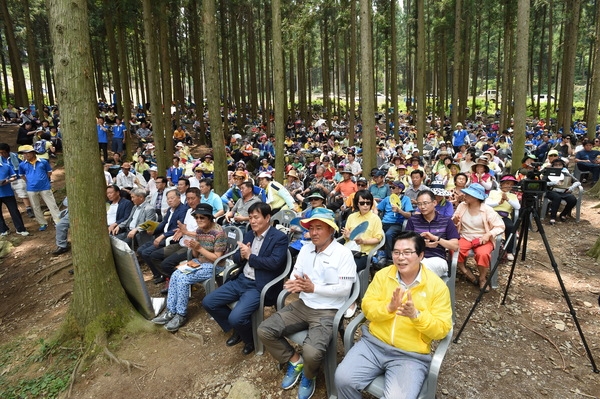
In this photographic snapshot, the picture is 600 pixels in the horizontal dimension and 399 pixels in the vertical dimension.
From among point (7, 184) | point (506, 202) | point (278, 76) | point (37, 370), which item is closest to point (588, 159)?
point (506, 202)

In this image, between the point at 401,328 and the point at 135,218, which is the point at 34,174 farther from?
the point at 401,328

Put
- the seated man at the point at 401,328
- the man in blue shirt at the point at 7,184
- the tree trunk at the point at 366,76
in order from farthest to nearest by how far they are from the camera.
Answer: the tree trunk at the point at 366,76
the man in blue shirt at the point at 7,184
the seated man at the point at 401,328

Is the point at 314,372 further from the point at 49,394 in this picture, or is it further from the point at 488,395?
the point at 49,394

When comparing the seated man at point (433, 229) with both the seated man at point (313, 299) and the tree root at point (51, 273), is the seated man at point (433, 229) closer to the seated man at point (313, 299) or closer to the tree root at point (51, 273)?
the seated man at point (313, 299)

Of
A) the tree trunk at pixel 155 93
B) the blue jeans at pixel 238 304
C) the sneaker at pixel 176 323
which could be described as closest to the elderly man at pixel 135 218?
the sneaker at pixel 176 323

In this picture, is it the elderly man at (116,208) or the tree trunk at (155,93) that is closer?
the elderly man at (116,208)

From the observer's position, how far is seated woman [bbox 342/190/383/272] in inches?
187

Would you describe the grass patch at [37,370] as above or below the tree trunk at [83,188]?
below

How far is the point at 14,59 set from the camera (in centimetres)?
1873

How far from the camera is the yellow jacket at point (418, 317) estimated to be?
2618 millimetres

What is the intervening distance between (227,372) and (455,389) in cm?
212

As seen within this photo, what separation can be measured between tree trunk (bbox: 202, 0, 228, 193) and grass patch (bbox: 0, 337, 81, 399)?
15.5 feet

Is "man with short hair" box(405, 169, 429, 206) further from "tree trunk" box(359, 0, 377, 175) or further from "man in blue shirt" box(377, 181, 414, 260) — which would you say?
"tree trunk" box(359, 0, 377, 175)

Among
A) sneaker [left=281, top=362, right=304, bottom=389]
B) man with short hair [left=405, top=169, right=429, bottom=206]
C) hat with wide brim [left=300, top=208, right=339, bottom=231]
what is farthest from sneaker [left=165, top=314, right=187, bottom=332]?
man with short hair [left=405, top=169, right=429, bottom=206]
